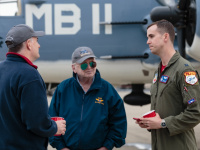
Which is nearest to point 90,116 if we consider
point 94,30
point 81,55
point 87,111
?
point 87,111

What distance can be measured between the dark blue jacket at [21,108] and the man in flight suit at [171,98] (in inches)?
32.5

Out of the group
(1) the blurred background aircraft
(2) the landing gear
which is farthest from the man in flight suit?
(2) the landing gear

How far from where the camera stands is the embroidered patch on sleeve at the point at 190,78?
6.91ft

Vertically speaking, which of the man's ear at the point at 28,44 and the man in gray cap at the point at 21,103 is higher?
the man's ear at the point at 28,44

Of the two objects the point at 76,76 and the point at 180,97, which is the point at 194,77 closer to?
the point at 180,97

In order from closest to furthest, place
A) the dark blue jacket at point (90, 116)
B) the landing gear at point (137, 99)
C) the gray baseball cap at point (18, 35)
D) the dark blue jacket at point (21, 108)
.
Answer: the dark blue jacket at point (21, 108), the gray baseball cap at point (18, 35), the dark blue jacket at point (90, 116), the landing gear at point (137, 99)

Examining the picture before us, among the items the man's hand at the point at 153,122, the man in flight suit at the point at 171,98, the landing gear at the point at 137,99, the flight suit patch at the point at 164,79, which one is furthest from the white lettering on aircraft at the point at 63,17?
the man's hand at the point at 153,122

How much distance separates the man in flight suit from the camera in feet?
6.92

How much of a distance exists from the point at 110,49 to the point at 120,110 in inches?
87.0

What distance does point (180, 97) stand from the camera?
219 centimetres

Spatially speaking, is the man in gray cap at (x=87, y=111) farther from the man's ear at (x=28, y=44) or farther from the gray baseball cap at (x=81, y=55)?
the man's ear at (x=28, y=44)

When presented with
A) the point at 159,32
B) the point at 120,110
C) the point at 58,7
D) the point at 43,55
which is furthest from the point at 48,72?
the point at 159,32

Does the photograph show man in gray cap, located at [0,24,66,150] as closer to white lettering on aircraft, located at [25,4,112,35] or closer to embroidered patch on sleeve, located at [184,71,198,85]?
embroidered patch on sleeve, located at [184,71,198,85]

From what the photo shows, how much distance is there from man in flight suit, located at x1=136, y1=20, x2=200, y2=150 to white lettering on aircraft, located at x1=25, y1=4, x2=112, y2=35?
2.28 m
